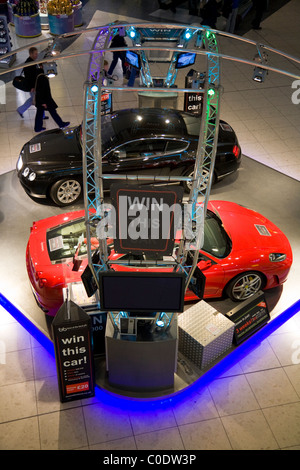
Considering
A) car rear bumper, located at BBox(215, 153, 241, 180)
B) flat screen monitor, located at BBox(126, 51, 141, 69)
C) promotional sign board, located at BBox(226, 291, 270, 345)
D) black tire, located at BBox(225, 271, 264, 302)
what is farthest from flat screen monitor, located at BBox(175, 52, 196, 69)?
promotional sign board, located at BBox(226, 291, 270, 345)

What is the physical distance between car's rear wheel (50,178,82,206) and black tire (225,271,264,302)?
3406 millimetres

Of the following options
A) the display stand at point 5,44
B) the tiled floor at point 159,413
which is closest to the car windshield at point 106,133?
the tiled floor at point 159,413

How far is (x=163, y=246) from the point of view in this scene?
5422mm

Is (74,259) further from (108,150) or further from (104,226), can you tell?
(108,150)

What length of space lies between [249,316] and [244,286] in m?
0.63

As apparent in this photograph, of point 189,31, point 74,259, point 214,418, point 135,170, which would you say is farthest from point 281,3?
point 214,418

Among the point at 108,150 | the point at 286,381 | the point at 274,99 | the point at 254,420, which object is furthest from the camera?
the point at 274,99

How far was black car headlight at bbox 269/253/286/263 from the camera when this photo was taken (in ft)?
23.0

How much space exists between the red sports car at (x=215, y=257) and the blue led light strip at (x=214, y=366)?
1.25ft

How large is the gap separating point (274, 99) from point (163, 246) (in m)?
8.46

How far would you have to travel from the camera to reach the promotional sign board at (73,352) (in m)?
5.35

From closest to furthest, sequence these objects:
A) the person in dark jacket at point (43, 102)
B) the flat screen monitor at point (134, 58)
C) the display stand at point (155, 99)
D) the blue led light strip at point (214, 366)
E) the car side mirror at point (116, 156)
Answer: the blue led light strip at point (214, 366)
the car side mirror at point (116, 156)
the person in dark jacket at point (43, 102)
the display stand at point (155, 99)
the flat screen monitor at point (134, 58)

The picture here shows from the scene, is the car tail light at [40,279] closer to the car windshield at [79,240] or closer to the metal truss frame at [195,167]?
the car windshield at [79,240]

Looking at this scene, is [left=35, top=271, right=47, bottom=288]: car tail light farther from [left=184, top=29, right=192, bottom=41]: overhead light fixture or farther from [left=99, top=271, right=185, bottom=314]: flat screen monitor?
[left=184, top=29, right=192, bottom=41]: overhead light fixture
